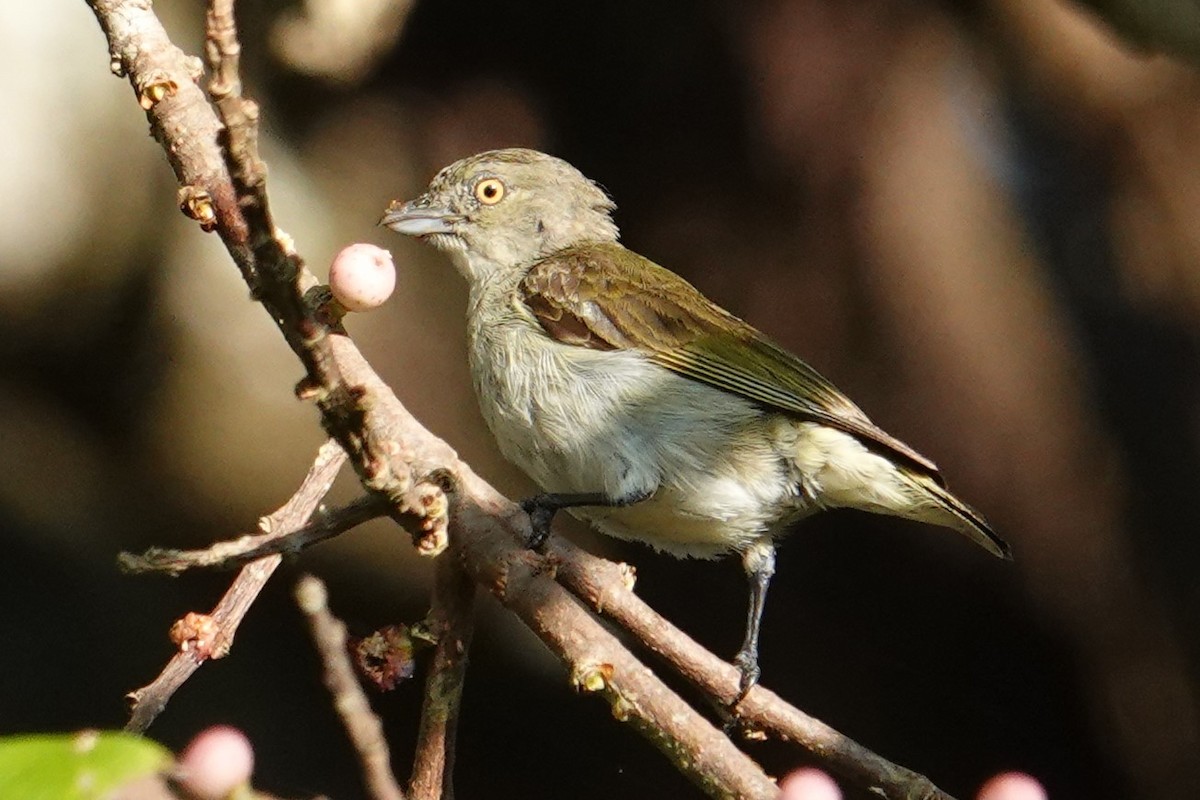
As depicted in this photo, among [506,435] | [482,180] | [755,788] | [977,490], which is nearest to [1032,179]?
[977,490]

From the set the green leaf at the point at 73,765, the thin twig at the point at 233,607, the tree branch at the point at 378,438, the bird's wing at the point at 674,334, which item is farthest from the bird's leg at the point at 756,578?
the green leaf at the point at 73,765

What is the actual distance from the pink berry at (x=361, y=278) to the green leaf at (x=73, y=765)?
0.92m

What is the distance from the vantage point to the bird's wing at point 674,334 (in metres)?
3.38

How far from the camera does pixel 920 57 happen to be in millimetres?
4867

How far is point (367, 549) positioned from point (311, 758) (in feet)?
2.50

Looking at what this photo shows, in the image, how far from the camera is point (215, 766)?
115 cm

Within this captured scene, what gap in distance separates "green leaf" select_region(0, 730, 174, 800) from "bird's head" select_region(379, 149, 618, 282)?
9.18 ft

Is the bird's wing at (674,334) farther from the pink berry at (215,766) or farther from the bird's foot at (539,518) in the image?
the pink berry at (215,766)

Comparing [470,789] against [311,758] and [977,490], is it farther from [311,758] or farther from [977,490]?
[977,490]

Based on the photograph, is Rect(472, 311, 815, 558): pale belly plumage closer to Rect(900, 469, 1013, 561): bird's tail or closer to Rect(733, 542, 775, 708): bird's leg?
Rect(733, 542, 775, 708): bird's leg

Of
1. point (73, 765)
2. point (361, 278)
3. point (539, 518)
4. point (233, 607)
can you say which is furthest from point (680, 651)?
point (73, 765)

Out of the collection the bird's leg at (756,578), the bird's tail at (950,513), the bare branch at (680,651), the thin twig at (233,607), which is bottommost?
the thin twig at (233,607)

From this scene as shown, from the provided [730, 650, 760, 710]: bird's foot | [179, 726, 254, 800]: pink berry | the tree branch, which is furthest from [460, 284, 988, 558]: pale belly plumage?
[179, 726, 254, 800]: pink berry

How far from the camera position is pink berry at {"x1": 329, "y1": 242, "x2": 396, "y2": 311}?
1.82 m
